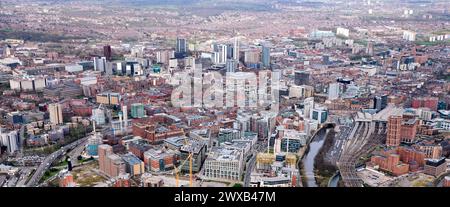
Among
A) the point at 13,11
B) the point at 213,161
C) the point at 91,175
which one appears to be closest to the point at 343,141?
the point at 213,161

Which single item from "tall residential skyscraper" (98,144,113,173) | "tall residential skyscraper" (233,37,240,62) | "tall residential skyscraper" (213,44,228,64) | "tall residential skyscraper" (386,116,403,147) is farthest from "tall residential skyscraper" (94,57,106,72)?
"tall residential skyscraper" (386,116,403,147)

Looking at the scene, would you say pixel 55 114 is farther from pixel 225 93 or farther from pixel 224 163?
pixel 224 163

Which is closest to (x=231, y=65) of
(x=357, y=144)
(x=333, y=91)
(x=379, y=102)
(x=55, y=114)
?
(x=333, y=91)

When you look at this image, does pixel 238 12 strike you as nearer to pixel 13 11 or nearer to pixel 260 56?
pixel 260 56

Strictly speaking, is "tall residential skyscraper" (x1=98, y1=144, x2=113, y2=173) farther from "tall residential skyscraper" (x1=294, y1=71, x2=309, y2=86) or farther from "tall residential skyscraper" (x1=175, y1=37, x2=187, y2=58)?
"tall residential skyscraper" (x1=175, y1=37, x2=187, y2=58)

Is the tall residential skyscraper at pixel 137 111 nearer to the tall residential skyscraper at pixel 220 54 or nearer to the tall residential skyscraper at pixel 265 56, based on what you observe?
the tall residential skyscraper at pixel 220 54

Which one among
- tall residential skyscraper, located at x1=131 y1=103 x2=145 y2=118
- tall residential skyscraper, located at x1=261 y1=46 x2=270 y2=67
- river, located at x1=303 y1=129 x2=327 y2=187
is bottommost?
river, located at x1=303 y1=129 x2=327 y2=187

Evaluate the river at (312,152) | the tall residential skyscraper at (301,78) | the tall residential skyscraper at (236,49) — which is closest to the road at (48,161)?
the river at (312,152)
